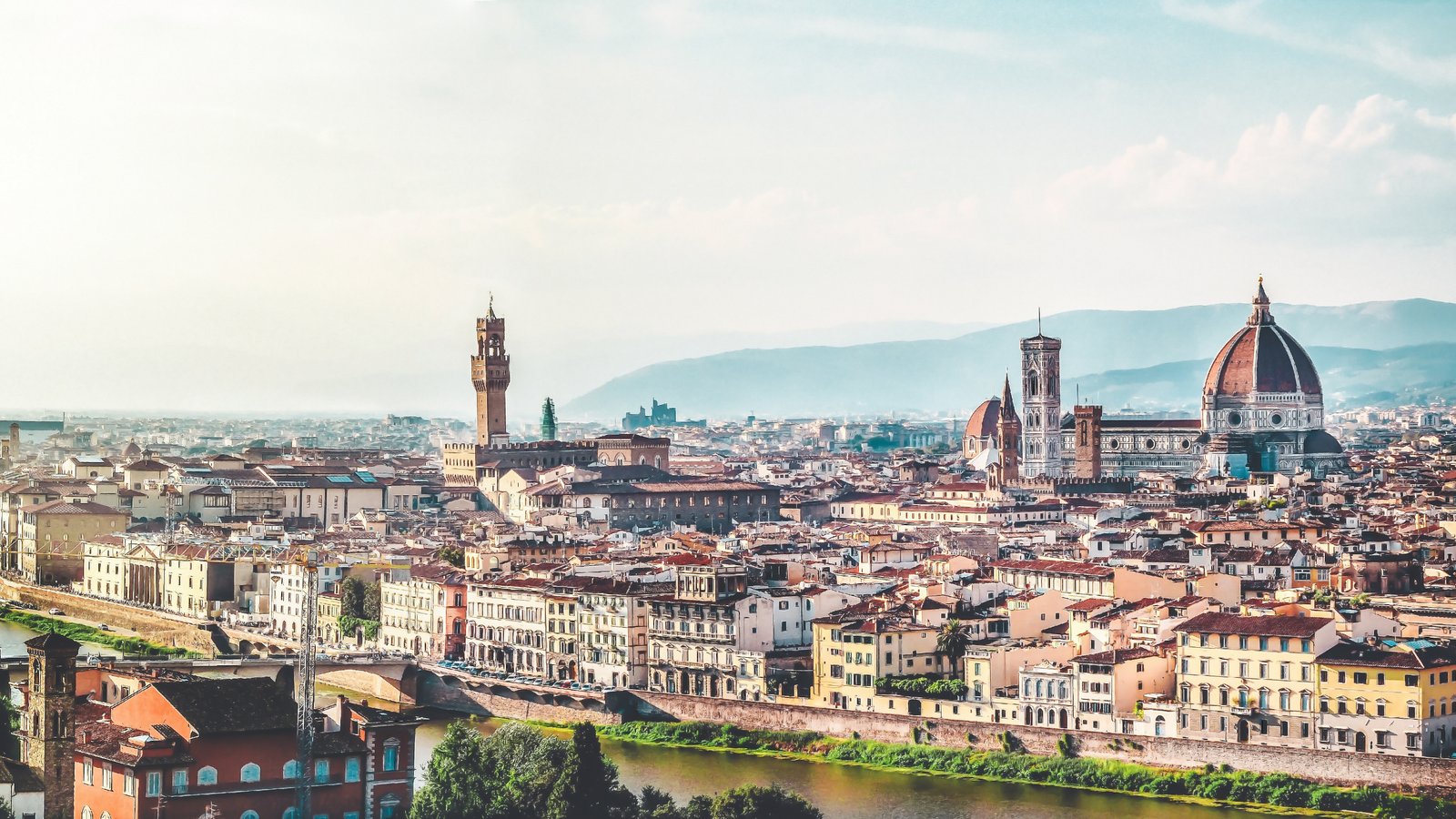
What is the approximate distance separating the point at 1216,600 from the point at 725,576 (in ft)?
25.0

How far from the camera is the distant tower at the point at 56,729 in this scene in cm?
2339

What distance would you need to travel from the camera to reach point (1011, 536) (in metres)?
54.2

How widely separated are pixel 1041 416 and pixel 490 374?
20990 mm

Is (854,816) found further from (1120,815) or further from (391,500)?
(391,500)

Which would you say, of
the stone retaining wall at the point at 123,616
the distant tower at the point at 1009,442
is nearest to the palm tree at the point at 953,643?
the stone retaining wall at the point at 123,616

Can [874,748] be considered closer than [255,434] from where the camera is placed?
Yes

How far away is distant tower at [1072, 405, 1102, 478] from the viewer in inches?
3342

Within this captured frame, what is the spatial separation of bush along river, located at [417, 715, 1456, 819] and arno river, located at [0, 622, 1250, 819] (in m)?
0.01

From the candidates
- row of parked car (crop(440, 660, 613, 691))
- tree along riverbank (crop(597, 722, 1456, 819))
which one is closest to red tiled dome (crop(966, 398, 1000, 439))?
row of parked car (crop(440, 660, 613, 691))

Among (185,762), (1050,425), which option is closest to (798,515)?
(1050,425)

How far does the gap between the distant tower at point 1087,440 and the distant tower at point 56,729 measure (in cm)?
6383

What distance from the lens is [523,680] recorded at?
1455 inches

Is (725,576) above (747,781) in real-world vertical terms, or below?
above

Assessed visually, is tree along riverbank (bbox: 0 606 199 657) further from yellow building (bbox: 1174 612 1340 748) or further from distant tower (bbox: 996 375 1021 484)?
distant tower (bbox: 996 375 1021 484)
